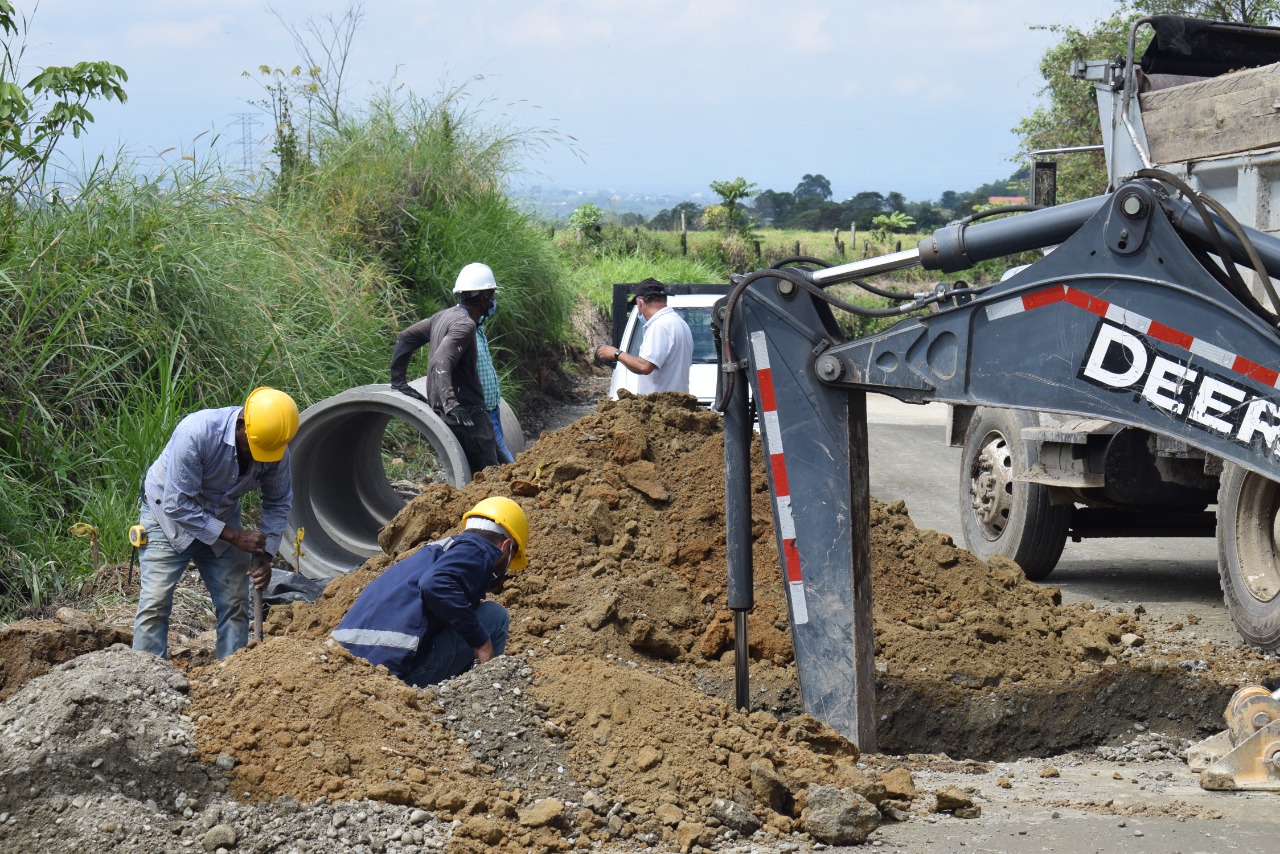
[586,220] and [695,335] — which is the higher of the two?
[586,220]

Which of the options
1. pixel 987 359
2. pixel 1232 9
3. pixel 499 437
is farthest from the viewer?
pixel 1232 9

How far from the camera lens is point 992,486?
9.30 metres

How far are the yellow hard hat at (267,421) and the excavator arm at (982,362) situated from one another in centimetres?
250

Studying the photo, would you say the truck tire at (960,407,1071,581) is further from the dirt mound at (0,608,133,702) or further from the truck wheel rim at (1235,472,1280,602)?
the dirt mound at (0,608,133,702)

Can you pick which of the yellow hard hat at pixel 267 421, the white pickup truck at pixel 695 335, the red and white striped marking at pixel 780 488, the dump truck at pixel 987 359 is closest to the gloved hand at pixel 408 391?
the white pickup truck at pixel 695 335

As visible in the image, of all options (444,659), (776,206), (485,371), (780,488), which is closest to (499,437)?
(485,371)

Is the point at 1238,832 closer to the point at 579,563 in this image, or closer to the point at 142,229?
the point at 579,563

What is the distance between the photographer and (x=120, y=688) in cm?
431

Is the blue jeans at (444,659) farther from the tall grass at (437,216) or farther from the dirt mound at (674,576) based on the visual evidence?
the tall grass at (437,216)

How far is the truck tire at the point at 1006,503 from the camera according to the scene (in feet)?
29.1

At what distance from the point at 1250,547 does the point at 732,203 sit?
34.8 m

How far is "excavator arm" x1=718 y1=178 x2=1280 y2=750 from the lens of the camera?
3785mm

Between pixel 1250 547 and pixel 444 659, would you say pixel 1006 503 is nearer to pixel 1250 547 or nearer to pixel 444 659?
pixel 1250 547

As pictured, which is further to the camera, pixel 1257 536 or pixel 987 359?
pixel 1257 536
